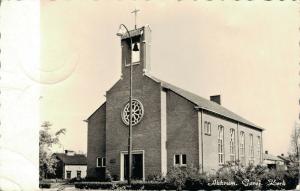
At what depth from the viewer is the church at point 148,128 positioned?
30281mm

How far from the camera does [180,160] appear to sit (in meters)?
30.2

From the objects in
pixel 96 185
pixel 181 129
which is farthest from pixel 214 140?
pixel 96 185

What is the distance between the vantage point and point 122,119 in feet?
109

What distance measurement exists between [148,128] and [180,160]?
372 centimetres

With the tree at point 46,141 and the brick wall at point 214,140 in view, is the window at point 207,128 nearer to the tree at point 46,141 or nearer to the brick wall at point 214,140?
the brick wall at point 214,140

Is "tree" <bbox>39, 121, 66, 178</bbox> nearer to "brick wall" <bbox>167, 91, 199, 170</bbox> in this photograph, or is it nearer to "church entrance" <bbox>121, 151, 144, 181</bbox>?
"church entrance" <bbox>121, 151, 144, 181</bbox>

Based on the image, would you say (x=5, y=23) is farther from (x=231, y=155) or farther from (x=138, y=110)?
(x=231, y=155)

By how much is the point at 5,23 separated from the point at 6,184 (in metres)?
5.40

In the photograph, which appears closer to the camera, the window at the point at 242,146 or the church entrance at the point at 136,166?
the church entrance at the point at 136,166

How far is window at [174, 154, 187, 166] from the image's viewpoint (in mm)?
30094

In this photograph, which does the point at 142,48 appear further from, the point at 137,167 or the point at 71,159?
the point at 71,159

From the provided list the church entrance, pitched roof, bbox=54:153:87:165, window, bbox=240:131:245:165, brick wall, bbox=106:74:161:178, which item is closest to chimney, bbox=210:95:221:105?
window, bbox=240:131:245:165

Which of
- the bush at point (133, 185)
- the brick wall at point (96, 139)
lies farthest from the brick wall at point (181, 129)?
the brick wall at point (96, 139)

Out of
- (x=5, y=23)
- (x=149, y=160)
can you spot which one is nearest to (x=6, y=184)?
(x=5, y=23)
